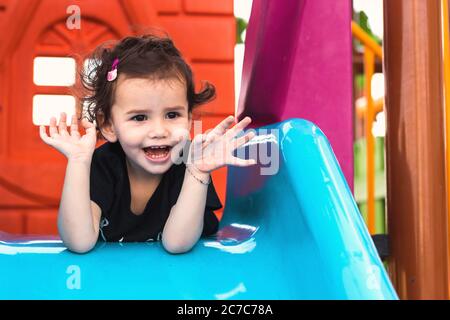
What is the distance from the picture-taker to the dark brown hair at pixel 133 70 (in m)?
1.09

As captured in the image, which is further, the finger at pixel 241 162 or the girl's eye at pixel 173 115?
the girl's eye at pixel 173 115

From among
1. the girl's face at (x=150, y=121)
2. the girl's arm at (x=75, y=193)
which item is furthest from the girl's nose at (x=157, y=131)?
the girl's arm at (x=75, y=193)

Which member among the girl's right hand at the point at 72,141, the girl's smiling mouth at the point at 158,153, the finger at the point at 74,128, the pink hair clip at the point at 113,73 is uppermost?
the pink hair clip at the point at 113,73

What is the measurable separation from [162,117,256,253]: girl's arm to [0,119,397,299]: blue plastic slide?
1.1 inches

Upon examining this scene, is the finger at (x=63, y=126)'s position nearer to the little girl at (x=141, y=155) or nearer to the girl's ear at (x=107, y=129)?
the little girl at (x=141, y=155)

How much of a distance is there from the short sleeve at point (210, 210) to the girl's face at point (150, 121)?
104 millimetres

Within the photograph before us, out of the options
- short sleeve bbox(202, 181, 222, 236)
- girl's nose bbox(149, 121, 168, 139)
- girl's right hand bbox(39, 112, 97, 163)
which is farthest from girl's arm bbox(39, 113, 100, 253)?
short sleeve bbox(202, 181, 222, 236)

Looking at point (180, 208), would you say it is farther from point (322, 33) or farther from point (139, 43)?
point (322, 33)

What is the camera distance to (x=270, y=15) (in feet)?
3.72

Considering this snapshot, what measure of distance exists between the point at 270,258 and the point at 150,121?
301mm

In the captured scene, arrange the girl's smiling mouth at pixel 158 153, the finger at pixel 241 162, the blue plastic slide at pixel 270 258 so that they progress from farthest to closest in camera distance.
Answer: the girl's smiling mouth at pixel 158 153, the finger at pixel 241 162, the blue plastic slide at pixel 270 258

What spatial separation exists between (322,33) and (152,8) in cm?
64

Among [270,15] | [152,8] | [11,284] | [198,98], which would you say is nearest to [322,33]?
[270,15]

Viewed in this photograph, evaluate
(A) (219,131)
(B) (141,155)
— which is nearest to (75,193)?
(B) (141,155)
